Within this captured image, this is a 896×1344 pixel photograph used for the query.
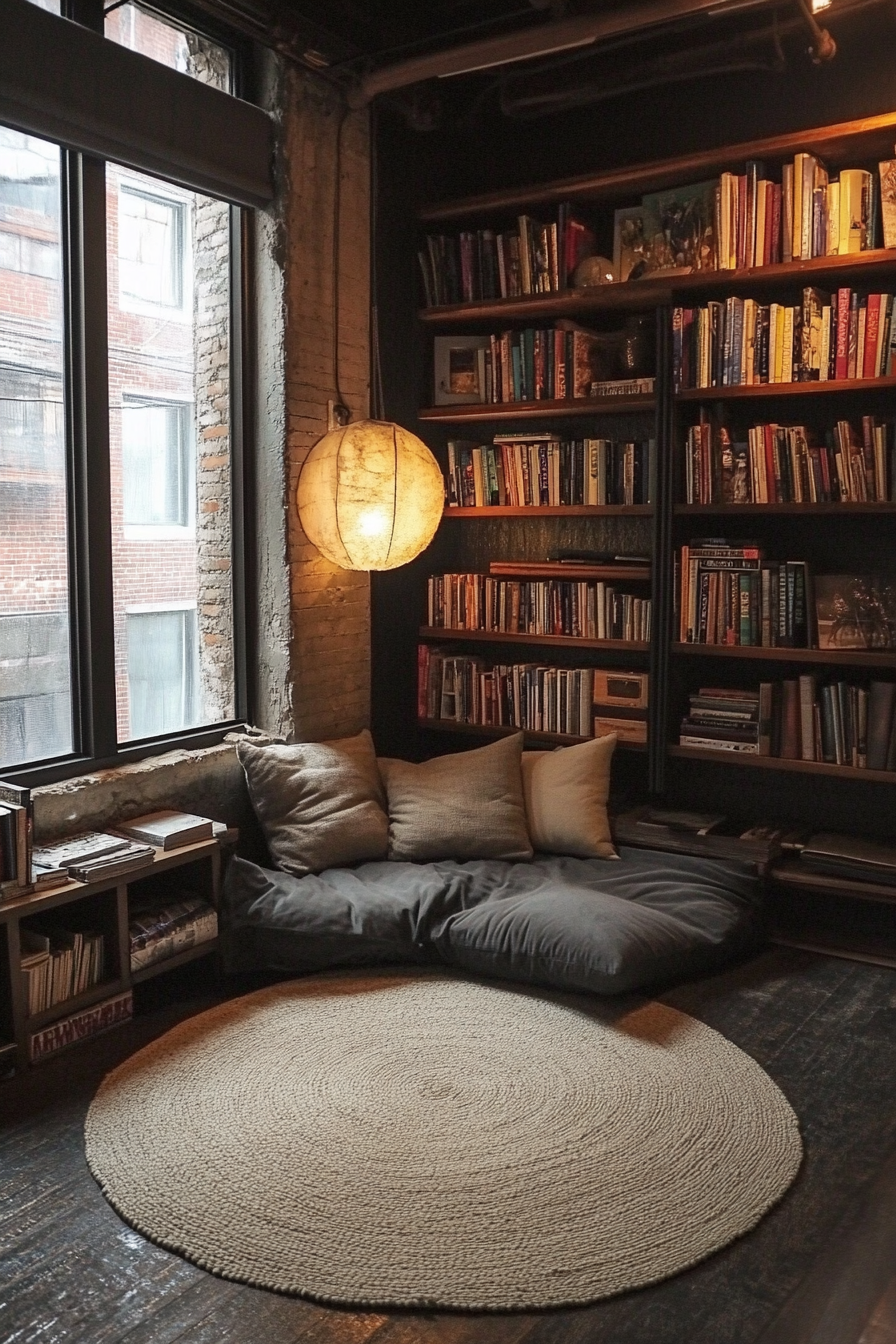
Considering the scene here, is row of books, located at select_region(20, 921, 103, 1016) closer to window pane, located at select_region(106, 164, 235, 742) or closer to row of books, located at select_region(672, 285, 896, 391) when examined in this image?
window pane, located at select_region(106, 164, 235, 742)

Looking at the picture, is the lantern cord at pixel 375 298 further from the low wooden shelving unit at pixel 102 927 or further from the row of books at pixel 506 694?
the low wooden shelving unit at pixel 102 927

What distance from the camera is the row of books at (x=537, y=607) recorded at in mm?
4074

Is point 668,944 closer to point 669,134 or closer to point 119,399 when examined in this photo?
point 119,399

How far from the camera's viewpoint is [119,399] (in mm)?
3541

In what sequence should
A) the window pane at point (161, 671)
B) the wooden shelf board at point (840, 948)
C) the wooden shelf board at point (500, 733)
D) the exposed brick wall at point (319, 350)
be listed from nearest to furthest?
the wooden shelf board at point (840, 948) < the window pane at point (161, 671) < the exposed brick wall at point (319, 350) < the wooden shelf board at point (500, 733)

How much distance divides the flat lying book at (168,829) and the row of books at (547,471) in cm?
166

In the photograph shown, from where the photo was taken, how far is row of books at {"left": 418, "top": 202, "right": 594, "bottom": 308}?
13.3 ft

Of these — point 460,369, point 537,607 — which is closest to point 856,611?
point 537,607

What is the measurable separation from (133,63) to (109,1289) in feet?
10.5

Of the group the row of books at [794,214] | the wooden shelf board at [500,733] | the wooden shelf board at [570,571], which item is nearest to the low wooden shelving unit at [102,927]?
the wooden shelf board at [500,733]

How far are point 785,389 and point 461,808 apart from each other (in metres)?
1.75

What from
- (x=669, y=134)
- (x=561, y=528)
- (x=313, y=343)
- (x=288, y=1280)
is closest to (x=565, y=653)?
(x=561, y=528)

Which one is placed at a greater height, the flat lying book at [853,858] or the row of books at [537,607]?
the row of books at [537,607]

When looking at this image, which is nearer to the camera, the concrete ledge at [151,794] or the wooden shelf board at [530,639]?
the concrete ledge at [151,794]
